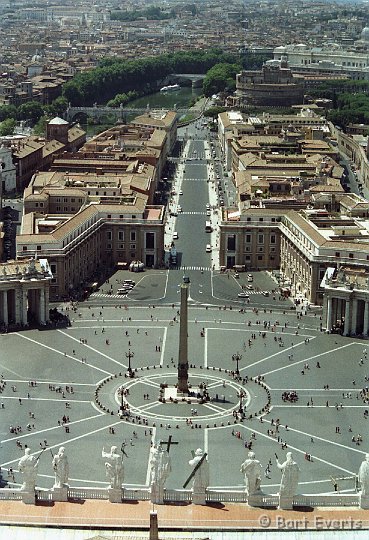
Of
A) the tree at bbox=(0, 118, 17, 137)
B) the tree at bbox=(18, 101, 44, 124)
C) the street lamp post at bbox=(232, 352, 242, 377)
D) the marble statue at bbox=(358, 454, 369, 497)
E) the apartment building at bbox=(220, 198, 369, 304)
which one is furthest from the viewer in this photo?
the tree at bbox=(18, 101, 44, 124)

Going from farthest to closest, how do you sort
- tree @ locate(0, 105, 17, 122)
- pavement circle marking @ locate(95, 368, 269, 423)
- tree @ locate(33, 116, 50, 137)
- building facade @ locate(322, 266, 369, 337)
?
tree @ locate(0, 105, 17, 122), tree @ locate(33, 116, 50, 137), building facade @ locate(322, 266, 369, 337), pavement circle marking @ locate(95, 368, 269, 423)

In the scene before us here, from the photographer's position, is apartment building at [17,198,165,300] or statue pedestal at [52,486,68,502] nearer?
statue pedestal at [52,486,68,502]

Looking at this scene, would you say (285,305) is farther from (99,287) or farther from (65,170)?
Result: (65,170)

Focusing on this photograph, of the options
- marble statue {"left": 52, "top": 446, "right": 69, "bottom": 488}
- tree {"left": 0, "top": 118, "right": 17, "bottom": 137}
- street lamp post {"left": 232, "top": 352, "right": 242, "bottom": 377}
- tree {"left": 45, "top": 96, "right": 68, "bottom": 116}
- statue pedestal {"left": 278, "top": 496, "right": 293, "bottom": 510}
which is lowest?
tree {"left": 45, "top": 96, "right": 68, "bottom": 116}

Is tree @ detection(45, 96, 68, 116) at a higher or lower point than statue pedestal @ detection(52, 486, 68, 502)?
lower

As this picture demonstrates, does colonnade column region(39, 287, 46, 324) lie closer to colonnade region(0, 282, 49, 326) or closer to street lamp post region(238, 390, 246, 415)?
colonnade region(0, 282, 49, 326)

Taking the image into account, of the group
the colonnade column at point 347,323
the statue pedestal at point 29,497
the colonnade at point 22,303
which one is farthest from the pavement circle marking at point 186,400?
the statue pedestal at point 29,497

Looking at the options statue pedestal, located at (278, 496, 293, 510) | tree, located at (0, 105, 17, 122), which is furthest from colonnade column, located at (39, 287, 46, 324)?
tree, located at (0, 105, 17, 122)

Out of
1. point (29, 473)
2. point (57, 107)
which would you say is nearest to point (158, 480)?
point (29, 473)

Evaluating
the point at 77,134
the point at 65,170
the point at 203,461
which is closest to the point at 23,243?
the point at 65,170
